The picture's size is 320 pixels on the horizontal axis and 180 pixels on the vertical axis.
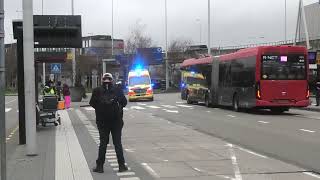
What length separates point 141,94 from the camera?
49.4 metres

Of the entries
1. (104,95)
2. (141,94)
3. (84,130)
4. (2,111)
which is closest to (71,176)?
(104,95)

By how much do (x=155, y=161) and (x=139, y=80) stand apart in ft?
124

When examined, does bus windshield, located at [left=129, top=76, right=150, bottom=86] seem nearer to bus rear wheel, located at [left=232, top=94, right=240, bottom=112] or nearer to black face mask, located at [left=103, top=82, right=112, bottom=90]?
bus rear wheel, located at [left=232, top=94, right=240, bottom=112]

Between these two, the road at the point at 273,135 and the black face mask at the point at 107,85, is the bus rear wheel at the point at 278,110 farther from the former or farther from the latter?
the black face mask at the point at 107,85

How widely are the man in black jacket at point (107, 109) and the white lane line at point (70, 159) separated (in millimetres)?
461

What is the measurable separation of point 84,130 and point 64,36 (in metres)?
3.23

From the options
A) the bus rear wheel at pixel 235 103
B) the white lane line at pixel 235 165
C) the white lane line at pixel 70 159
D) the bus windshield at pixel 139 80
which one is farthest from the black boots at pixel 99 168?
the bus windshield at pixel 139 80

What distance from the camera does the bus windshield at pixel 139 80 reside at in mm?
49750

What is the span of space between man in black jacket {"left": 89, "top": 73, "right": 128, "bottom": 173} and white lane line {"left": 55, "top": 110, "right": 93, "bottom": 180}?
461 millimetres

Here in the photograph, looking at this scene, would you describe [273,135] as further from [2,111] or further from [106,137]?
[2,111]

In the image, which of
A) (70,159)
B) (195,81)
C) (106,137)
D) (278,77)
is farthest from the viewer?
(195,81)

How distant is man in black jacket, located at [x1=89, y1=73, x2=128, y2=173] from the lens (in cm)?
1077

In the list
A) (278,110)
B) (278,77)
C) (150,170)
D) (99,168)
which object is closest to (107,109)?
(99,168)

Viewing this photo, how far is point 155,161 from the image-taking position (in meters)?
12.6
